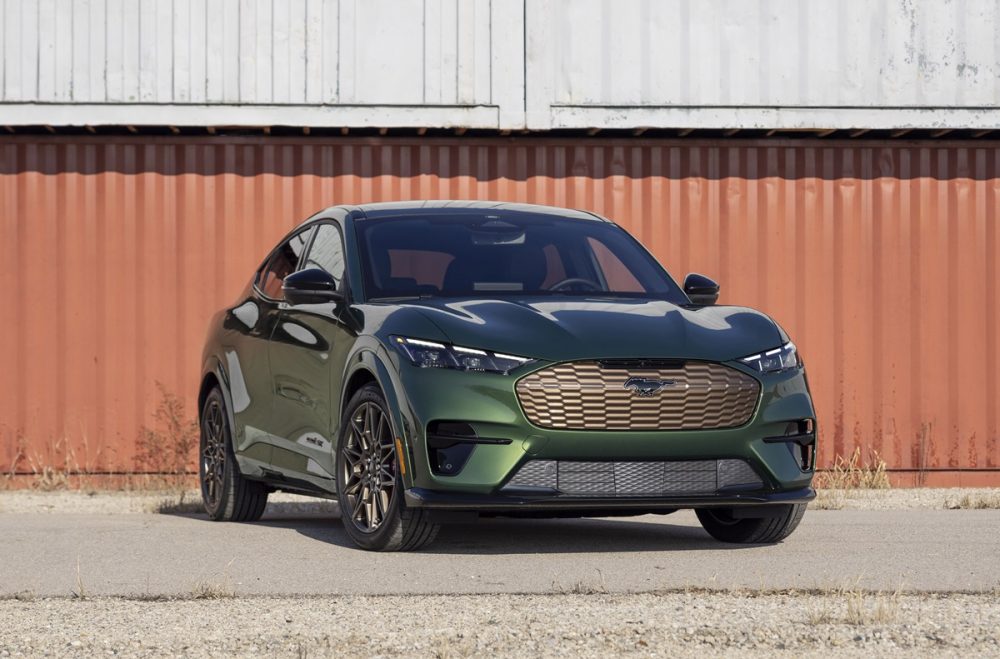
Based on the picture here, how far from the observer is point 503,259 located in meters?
8.61

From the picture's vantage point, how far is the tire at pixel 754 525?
804 cm

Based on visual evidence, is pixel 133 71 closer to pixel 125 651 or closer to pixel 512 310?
pixel 512 310

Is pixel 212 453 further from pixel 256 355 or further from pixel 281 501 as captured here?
pixel 281 501

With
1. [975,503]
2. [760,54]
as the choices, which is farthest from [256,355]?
[760,54]

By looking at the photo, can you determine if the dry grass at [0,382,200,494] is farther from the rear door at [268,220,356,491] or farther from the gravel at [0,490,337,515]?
the rear door at [268,220,356,491]

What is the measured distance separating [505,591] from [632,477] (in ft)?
3.77

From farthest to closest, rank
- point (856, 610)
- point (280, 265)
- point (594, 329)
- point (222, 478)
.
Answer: point (222, 478)
point (280, 265)
point (594, 329)
point (856, 610)

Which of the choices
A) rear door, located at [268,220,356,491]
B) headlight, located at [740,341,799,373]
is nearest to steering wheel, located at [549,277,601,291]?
rear door, located at [268,220,356,491]

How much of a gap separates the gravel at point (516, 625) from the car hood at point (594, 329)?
1413 millimetres

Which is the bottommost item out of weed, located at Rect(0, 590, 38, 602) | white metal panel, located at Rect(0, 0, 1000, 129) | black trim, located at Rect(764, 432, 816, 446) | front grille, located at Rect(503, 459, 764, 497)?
weed, located at Rect(0, 590, 38, 602)

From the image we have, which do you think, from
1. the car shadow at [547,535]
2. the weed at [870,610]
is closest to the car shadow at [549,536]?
the car shadow at [547,535]

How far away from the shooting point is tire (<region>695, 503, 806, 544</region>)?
8.04 meters

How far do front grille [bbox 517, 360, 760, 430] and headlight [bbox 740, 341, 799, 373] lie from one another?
0.10m

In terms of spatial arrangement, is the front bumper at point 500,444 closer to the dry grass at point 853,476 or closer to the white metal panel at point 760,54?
the dry grass at point 853,476
